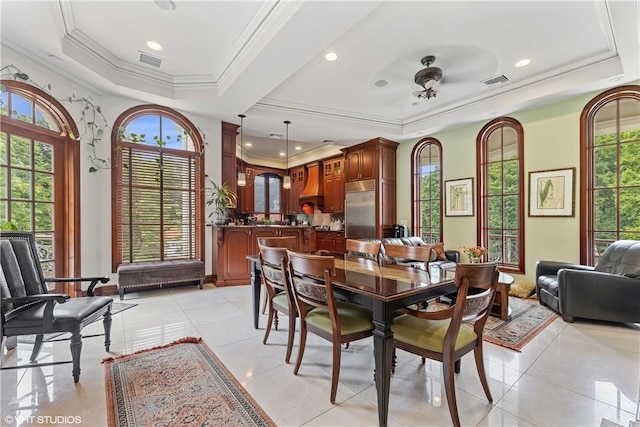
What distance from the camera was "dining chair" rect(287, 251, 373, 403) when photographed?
5.81ft

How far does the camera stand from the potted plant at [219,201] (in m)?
5.01

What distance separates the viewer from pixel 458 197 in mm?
5438

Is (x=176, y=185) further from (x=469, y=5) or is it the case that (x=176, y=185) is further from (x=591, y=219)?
(x=591, y=219)

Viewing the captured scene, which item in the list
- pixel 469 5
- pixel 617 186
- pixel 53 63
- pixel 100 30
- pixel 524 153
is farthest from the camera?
pixel 524 153

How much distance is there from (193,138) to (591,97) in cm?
618

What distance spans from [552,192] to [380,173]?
3.02m

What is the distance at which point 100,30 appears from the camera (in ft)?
9.86

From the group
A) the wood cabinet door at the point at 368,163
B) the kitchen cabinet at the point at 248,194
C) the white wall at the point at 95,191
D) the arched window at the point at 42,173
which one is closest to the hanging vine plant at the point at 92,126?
the white wall at the point at 95,191

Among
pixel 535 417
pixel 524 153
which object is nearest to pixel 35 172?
pixel 535 417

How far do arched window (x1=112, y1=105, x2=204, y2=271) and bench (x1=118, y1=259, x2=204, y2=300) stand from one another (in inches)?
12.4

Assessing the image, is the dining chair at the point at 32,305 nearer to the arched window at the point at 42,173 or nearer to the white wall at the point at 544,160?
the arched window at the point at 42,173

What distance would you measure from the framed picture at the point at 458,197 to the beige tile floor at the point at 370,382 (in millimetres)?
2660

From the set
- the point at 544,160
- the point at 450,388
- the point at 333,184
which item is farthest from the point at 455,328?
the point at 333,184

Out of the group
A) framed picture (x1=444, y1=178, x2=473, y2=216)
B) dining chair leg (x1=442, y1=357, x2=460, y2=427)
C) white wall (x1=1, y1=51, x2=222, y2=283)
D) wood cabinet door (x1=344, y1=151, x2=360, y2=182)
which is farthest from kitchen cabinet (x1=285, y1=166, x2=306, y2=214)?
dining chair leg (x1=442, y1=357, x2=460, y2=427)
